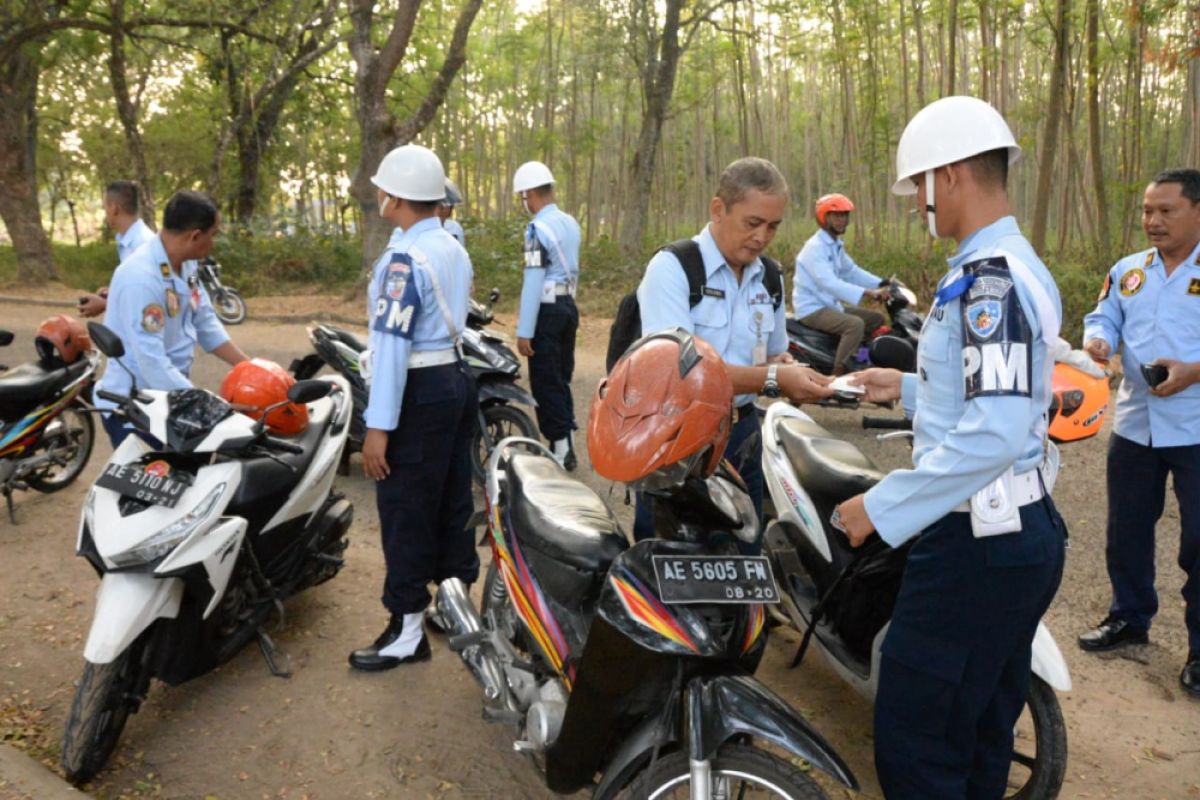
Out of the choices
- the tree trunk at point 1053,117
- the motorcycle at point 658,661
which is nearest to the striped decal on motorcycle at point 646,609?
the motorcycle at point 658,661

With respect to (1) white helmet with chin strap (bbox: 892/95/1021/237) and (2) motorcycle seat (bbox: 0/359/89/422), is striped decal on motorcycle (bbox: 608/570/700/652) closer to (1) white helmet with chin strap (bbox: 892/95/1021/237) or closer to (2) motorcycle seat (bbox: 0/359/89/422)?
(1) white helmet with chin strap (bbox: 892/95/1021/237)

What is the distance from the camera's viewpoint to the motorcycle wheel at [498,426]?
558 cm

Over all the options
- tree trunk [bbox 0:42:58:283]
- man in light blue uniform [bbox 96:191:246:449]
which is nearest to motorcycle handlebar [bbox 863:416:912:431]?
man in light blue uniform [bbox 96:191:246:449]

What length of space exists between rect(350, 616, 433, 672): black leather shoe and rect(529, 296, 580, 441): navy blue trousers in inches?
98.8

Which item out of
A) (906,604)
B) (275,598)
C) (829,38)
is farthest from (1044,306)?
(829,38)

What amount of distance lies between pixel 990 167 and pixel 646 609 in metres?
1.25

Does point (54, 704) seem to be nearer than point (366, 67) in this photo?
Yes

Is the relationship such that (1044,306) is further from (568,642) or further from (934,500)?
(568,642)

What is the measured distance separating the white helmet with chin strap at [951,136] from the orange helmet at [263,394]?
243 centimetres

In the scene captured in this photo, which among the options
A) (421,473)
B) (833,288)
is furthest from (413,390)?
(833,288)

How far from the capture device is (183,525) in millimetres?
2990

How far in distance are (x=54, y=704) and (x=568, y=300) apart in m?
3.81

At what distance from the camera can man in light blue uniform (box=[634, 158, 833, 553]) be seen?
2.85 m

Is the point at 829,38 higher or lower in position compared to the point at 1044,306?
higher
